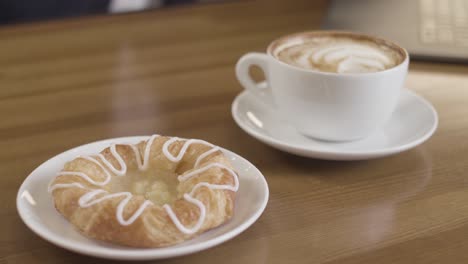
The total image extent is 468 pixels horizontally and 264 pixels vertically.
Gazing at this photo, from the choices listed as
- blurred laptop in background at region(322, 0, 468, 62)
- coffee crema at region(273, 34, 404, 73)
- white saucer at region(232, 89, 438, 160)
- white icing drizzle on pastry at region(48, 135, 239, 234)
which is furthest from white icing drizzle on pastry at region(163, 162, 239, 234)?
blurred laptop in background at region(322, 0, 468, 62)

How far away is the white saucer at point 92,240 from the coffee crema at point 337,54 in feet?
0.63

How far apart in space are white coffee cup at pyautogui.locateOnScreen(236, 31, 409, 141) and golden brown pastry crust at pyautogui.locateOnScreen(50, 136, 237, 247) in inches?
6.9

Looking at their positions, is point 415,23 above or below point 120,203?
below

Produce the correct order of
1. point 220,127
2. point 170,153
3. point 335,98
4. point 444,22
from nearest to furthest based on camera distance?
point 170,153 < point 335,98 < point 220,127 < point 444,22

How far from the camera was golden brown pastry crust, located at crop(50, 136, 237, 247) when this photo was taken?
1.79ft

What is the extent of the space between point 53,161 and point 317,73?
322 mm

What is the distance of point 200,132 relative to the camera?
2.83 ft

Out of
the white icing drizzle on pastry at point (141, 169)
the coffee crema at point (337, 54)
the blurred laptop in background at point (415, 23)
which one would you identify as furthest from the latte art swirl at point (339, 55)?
the blurred laptop in background at point (415, 23)

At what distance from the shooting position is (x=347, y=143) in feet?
2.69

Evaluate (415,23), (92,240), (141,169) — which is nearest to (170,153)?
(141,169)

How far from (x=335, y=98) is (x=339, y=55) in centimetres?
8

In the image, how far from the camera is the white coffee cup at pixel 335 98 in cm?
76

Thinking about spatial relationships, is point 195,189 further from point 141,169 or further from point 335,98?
point 335,98

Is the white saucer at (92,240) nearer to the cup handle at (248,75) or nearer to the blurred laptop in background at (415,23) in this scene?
the cup handle at (248,75)
